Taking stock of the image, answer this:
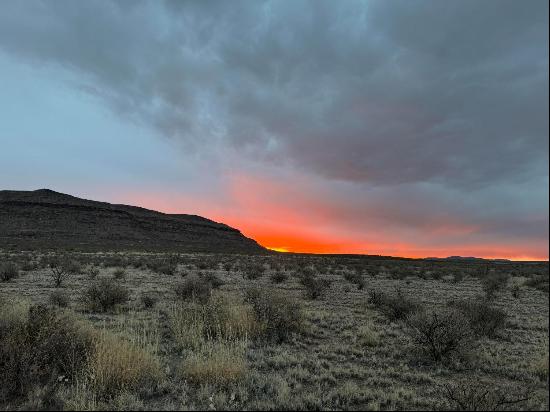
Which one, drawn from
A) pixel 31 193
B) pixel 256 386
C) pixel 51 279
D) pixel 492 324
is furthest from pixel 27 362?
pixel 31 193

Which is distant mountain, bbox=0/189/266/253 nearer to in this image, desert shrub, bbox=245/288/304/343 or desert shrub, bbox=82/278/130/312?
desert shrub, bbox=82/278/130/312

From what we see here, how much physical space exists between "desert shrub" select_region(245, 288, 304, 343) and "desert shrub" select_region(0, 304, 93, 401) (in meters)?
4.33

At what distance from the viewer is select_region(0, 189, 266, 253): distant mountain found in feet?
311

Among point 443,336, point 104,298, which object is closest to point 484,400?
point 443,336

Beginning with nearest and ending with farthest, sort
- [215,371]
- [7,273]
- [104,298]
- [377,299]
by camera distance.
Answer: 1. [215,371]
2. [104,298]
3. [377,299]
4. [7,273]

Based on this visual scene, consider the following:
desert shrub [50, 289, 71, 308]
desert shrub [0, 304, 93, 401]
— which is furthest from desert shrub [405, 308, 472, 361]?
desert shrub [50, 289, 71, 308]

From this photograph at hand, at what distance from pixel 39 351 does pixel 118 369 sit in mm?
1440

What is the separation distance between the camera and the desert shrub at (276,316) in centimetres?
1069

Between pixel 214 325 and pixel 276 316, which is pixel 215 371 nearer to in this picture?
pixel 214 325

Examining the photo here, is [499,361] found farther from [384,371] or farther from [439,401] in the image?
[439,401]

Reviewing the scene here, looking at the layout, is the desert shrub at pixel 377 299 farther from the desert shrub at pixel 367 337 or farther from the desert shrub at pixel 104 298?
the desert shrub at pixel 104 298

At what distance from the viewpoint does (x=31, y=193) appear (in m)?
124

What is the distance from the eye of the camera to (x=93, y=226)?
111 metres

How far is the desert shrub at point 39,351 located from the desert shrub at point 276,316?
4.33 meters
